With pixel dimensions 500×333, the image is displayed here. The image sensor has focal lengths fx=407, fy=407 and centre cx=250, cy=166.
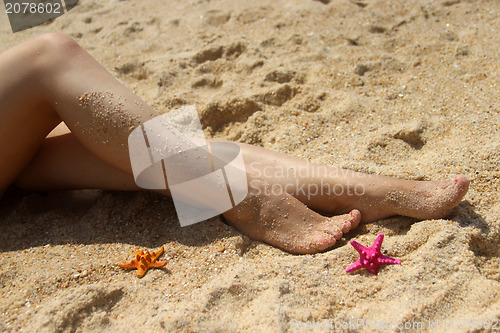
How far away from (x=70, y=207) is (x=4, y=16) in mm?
2996

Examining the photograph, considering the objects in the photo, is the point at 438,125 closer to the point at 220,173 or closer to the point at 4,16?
the point at 220,173

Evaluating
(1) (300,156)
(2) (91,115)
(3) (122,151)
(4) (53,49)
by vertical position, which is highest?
(4) (53,49)

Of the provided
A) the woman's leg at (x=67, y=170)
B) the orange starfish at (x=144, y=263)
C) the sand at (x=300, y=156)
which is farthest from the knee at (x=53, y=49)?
the orange starfish at (x=144, y=263)

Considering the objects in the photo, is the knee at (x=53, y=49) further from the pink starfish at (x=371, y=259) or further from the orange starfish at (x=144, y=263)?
the pink starfish at (x=371, y=259)

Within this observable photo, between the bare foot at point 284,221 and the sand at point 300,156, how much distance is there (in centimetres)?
5

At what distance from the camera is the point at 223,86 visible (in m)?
2.72

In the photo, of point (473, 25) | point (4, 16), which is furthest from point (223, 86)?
point (4, 16)

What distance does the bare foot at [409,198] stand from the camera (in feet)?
5.40

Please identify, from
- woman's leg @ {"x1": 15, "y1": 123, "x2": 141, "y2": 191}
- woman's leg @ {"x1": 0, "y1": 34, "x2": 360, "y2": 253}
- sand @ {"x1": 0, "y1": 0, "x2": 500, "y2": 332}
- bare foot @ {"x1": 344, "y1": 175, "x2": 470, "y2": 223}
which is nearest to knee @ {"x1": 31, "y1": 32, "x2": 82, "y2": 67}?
woman's leg @ {"x1": 0, "y1": 34, "x2": 360, "y2": 253}

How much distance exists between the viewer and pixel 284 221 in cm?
176

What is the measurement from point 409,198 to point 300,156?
2.02ft

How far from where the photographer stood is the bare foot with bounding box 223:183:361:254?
1.72m

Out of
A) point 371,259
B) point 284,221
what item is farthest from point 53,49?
point 371,259

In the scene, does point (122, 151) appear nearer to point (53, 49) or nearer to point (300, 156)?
point (53, 49)
